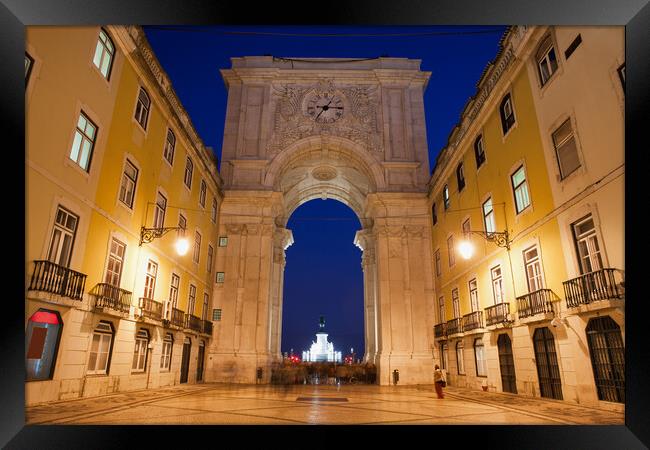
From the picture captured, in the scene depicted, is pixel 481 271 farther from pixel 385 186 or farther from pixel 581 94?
pixel 385 186

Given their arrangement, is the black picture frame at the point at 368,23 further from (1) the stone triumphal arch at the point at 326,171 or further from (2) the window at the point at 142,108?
(1) the stone triumphal arch at the point at 326,171

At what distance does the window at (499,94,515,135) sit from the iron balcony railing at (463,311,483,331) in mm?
7470

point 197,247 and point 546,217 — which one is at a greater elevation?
point 197,247

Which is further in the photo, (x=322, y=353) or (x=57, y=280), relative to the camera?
(x=322, y=353)

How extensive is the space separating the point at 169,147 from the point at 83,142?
6.12 m

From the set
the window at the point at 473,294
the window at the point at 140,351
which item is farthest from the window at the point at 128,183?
the window at the point at 473,294

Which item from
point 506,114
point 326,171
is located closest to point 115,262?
point 506,114

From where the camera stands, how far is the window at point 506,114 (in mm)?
14438

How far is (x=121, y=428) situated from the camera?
5664 mm

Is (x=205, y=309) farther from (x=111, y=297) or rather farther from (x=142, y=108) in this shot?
(x=142, y=108)

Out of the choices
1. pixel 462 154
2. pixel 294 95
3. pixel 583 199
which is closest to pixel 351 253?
pixel 294 95

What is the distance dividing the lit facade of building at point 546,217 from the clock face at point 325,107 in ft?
35.0

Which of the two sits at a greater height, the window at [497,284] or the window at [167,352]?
the window at [497,284]

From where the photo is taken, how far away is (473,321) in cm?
1720
